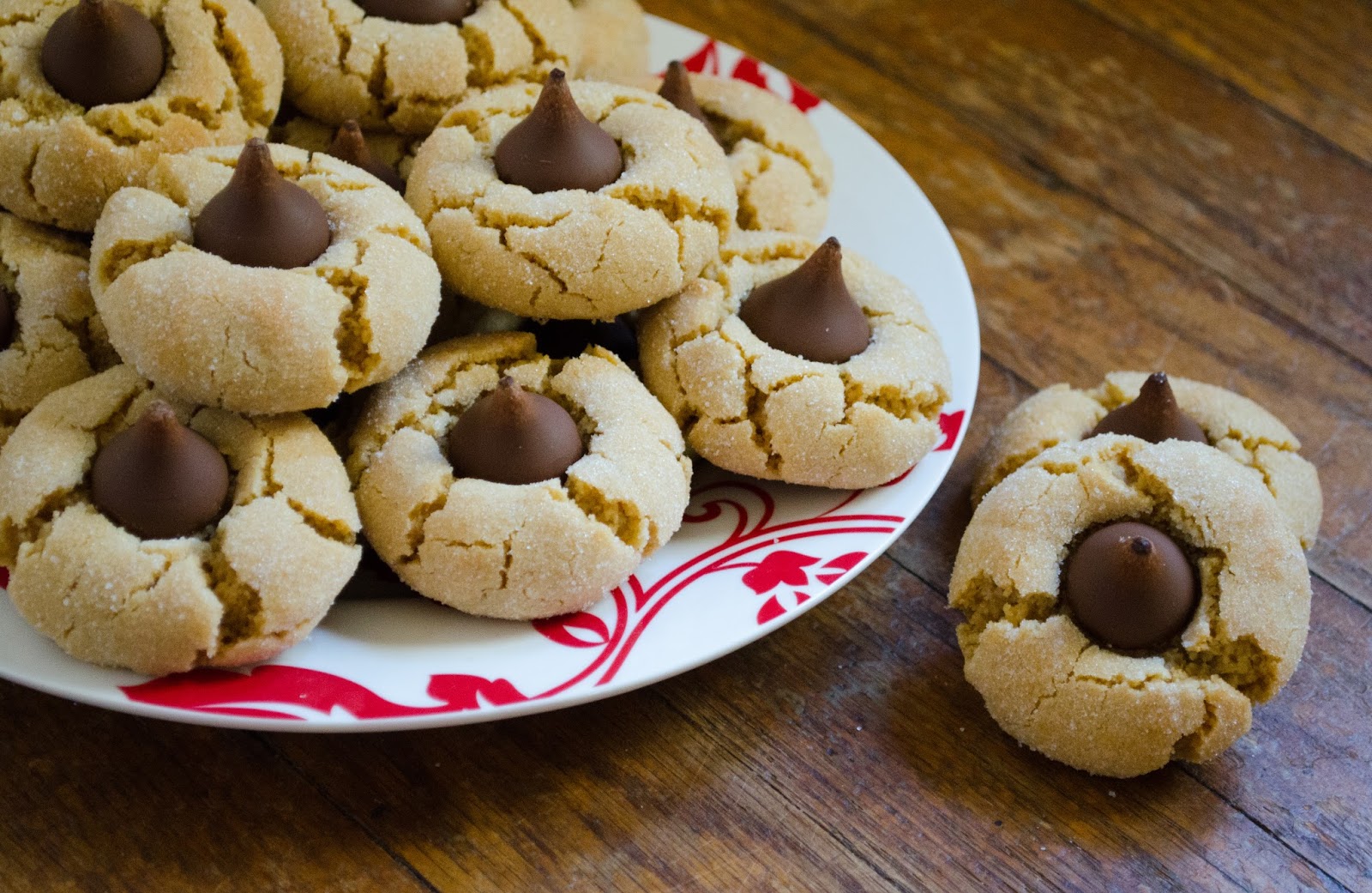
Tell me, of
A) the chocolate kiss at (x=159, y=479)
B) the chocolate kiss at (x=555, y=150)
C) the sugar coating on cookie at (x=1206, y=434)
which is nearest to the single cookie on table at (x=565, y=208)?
the chocolate kiss at (x=555, y=150)

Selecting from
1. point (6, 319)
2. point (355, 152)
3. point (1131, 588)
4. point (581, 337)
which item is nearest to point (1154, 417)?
point (1131, 588)

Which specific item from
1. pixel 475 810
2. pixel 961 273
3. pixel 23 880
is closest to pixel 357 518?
pixel 475 810

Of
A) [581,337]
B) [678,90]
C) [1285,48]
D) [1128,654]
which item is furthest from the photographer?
[1285,48]

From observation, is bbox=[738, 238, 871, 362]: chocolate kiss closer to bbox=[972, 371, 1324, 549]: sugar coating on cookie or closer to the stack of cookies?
the stack of cookies

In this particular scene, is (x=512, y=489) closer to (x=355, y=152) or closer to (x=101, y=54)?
(x=355, y=152)

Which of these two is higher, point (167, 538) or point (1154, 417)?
point (1154, 417)

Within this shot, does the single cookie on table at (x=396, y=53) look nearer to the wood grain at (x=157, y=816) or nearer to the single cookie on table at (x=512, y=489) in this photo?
the single cookie on table at (x=512, y=489)

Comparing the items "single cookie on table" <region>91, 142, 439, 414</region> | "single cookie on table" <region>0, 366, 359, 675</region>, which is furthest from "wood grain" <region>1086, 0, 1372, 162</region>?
"single cookie on table" <region>0, 366, 359, 675</region>
